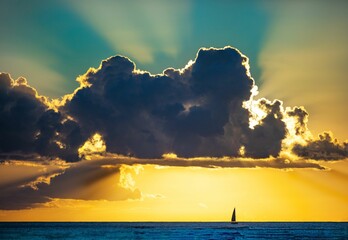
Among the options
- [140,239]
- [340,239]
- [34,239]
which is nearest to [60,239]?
[34,239]

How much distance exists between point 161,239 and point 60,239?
114 feet

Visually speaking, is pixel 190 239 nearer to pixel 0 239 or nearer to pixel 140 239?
pixel 140 239

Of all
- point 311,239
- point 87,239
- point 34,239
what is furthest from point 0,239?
point 311,239

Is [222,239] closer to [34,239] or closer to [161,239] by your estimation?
[161,239]

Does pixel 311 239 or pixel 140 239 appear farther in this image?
pixel 140 239

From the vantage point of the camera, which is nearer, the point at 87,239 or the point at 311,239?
the point at 311,239

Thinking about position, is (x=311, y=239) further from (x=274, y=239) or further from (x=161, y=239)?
(x=161, y=239)

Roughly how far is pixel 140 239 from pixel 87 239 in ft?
59.1

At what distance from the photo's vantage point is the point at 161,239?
19900cm

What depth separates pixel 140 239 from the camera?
198 m

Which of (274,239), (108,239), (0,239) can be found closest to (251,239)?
(274,239)

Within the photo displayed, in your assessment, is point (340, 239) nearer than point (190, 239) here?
Yes

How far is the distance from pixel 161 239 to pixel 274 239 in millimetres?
38256

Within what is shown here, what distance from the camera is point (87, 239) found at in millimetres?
197750
